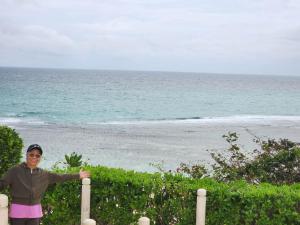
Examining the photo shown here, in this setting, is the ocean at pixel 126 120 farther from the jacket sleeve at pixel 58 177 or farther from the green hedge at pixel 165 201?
the jacket sleeve at pixel 58 177

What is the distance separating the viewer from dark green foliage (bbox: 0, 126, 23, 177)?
31.2 ft

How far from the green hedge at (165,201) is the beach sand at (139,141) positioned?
16.9m

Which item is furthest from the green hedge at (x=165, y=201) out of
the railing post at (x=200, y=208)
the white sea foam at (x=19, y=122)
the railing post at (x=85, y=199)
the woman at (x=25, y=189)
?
the white sea foam at (x=19, y=122)

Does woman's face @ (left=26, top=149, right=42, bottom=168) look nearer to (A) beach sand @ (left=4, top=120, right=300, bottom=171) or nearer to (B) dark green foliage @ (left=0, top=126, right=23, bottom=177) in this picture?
(B) dark green foliage @ (left=0, top=126, right=23, bottom=177)

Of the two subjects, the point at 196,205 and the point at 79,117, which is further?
the point at 79,117

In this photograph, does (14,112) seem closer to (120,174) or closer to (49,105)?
(49,105)

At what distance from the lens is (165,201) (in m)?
7.60

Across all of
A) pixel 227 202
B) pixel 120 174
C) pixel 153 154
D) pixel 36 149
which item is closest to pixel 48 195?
pixel 120 174

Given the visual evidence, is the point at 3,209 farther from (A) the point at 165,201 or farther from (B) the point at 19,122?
(B) the point at 19,122

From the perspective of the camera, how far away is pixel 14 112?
219 feet

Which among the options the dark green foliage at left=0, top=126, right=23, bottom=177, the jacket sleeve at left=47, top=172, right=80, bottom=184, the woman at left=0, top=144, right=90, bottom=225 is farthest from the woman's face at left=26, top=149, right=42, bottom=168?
the dark green foliage at left=0, top=126, right=23, bottom=177

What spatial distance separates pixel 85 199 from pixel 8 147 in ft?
8.30

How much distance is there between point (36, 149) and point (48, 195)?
185cm

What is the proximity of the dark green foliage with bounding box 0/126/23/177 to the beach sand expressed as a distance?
16.1m
